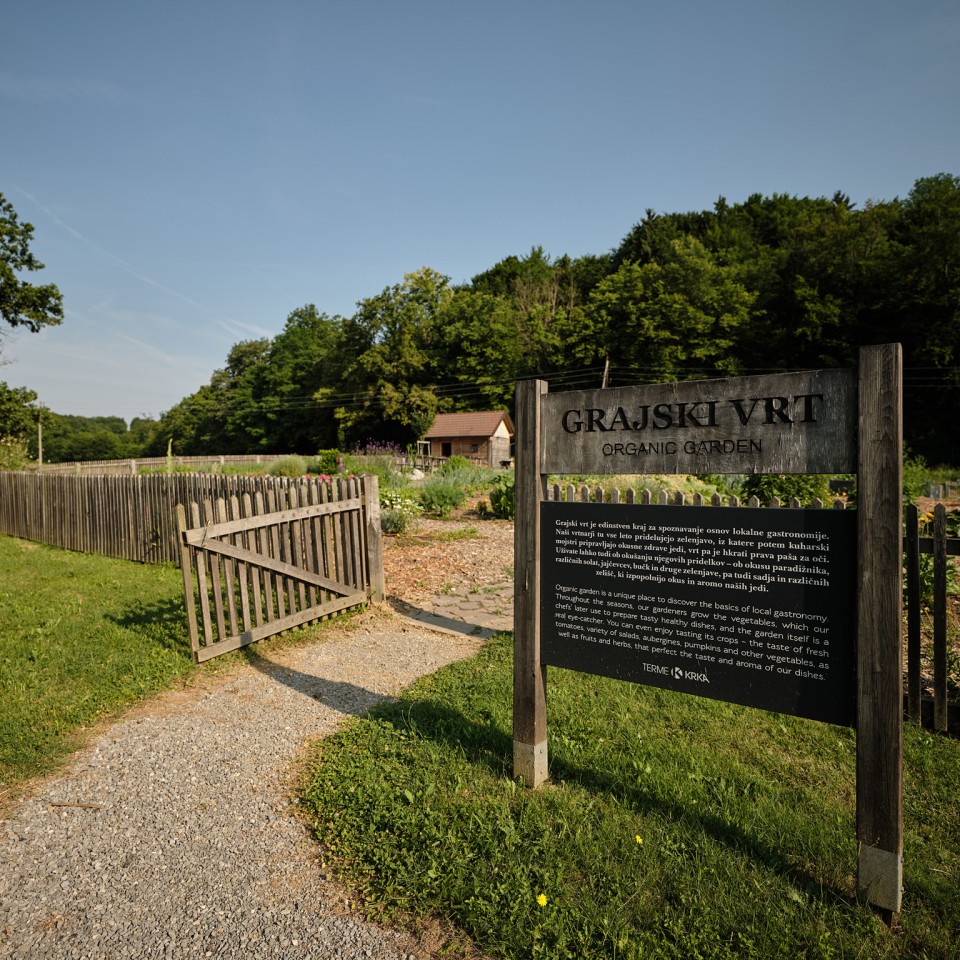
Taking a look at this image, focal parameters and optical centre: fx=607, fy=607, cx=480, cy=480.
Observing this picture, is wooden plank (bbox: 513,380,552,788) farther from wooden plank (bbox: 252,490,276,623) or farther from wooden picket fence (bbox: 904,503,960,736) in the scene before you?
wooden plank (bbox: 252,490,276,623)

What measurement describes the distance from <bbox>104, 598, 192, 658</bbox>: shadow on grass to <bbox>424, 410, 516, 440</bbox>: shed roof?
41102mm

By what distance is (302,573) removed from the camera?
6320mm

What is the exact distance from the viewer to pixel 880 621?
241cm

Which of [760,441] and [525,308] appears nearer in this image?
[760,441]

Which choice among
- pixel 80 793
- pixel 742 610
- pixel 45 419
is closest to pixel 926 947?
pixel 742 610

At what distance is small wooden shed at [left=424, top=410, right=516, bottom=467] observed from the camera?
4812cm

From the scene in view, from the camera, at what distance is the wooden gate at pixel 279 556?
548 centimetres

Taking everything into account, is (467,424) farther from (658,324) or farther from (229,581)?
(229,581)

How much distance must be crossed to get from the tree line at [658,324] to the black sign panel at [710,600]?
40712mm

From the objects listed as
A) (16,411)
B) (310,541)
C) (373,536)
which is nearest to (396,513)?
(373,536)

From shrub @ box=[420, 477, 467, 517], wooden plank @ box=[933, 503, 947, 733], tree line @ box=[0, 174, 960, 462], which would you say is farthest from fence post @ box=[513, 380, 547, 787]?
tree line @ box=[0, 174, 960, 462]

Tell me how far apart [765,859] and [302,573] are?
189 inches

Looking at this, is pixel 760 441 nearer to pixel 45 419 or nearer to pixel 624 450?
pixel 624 450

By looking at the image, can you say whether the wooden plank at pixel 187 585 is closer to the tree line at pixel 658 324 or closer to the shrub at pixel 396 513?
the shrub at pixel 396 513
